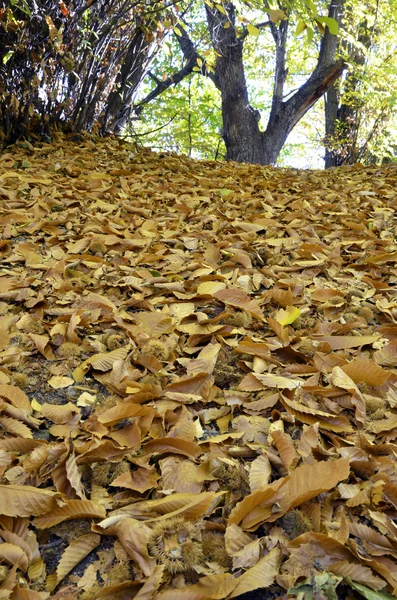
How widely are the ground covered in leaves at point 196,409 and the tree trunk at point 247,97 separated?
403 cm

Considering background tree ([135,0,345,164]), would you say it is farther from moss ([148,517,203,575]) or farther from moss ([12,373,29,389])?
moss ([148,517,203,575])

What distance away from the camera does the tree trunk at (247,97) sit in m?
5.90

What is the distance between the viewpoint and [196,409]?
4.27ft

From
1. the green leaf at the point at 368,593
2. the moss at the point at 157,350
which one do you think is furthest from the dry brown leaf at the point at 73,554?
the moss at the point at 157,350

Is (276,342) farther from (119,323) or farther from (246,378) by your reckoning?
(119,323)

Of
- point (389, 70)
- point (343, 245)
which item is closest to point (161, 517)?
point (343, 245)

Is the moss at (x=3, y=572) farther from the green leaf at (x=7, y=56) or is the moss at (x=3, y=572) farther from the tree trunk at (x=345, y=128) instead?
the tree trunk at (x=345, y=128)

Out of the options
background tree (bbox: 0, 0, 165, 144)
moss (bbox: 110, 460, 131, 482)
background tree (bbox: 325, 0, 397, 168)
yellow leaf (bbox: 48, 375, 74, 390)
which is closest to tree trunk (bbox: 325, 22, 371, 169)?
background tree (bbox: 325, 0, 397, 168)

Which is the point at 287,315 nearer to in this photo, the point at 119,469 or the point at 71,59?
the point at 119,469

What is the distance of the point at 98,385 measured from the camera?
142cm

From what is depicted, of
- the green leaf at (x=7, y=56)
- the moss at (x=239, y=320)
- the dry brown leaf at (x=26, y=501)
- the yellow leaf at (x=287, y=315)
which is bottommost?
the dry brown leaf at (x=26, y=501)

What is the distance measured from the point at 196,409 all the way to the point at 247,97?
18.9 ft

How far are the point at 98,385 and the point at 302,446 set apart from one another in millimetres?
625

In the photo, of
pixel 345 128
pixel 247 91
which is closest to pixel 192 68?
pixel 247 91
